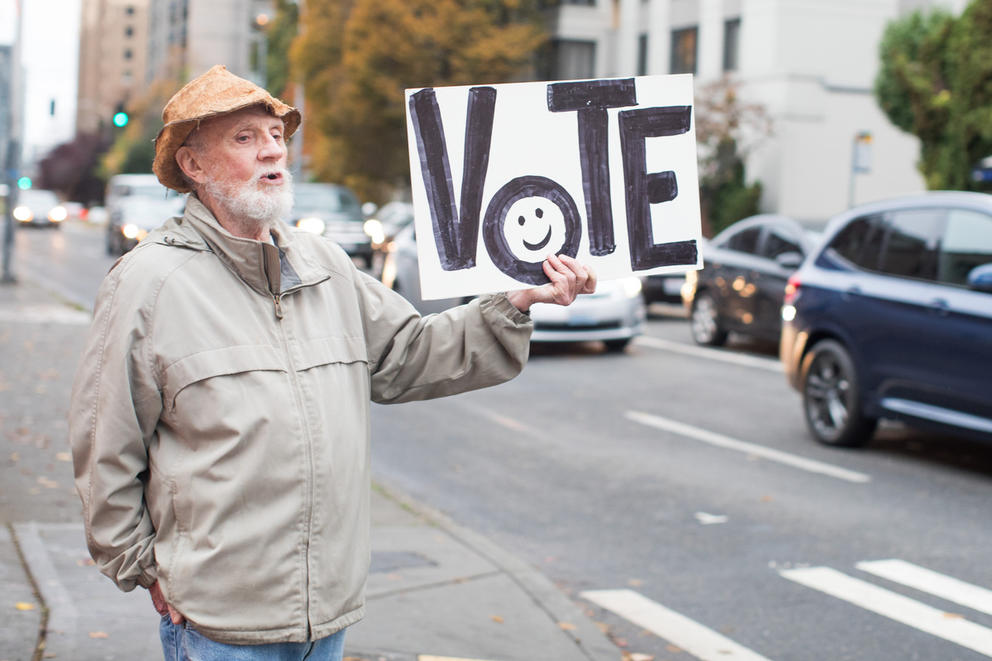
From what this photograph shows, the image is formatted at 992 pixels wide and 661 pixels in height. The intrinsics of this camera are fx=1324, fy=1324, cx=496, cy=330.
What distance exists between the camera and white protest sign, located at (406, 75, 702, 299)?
3137mm

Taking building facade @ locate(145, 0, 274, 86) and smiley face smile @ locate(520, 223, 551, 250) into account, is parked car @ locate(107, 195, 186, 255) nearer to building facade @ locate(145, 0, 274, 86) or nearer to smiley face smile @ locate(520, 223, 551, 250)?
smiley face smile @ locate(520, 223, 551, 250)

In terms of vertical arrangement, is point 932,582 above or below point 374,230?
below

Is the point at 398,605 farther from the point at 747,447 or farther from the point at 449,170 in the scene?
the point at 747,447

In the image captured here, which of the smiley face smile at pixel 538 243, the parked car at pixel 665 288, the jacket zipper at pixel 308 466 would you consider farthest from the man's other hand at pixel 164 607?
the parked car at pixel 665 288

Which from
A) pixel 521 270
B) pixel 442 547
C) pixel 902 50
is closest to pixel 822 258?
pixel 442 547

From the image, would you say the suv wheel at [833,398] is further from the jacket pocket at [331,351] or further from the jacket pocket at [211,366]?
the jacket pocket at [211,366]

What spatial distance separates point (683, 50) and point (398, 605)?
3437 centimetres

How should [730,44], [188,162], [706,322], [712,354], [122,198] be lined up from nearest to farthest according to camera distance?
[188,162]
[712,354]
[706,322]
[730,44]
[122,198]

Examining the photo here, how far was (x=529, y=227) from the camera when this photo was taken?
3141mm

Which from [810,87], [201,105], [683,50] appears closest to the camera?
[201,105]


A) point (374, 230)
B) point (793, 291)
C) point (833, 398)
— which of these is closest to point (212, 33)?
point (374, 230)

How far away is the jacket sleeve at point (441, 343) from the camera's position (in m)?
3.07

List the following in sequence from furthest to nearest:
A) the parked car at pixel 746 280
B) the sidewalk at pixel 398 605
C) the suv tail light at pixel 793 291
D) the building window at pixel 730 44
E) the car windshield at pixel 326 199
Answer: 1. the building window at pixel 730 44
2. the car windshield at pixel 326 199
3. the parked car at pixel 746 280
4. the suv tail light at pixel 793 291
5. the sidewalk at pixel 398 605

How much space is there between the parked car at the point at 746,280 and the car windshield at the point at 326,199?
1413cm
